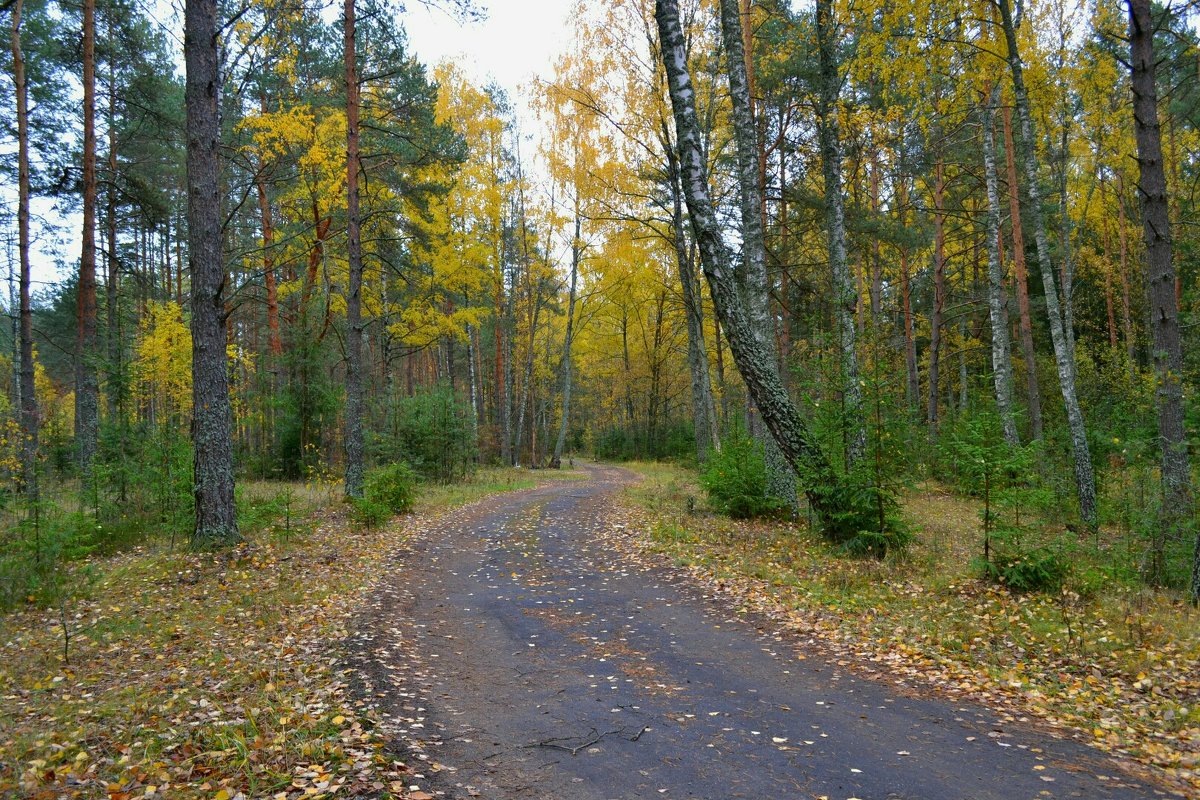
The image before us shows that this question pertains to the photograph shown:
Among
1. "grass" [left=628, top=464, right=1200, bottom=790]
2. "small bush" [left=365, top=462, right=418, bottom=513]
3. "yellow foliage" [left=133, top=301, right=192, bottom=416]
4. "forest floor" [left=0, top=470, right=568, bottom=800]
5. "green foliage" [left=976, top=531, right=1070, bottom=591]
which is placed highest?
"yellow foliage" [left=133, top=301, right=192, bottom=416]

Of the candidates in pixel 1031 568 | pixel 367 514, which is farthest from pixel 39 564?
pixel 1031 568

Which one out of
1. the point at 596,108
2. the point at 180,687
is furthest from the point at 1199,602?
the point at 596,108

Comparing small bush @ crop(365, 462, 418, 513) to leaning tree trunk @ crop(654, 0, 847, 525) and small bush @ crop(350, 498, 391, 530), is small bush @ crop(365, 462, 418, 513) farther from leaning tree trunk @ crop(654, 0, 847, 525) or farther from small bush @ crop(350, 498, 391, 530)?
leaning tree trunk @ crop(654, 0, 847, 525)

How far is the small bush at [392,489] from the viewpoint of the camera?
13.0 meters

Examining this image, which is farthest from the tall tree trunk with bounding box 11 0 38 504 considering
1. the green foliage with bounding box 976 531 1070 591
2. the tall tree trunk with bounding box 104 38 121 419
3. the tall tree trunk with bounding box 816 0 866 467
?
the green foliage with bounding box 976 531 1070 591

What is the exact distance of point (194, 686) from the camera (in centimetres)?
493

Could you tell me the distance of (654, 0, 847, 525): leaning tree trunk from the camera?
32.4 feet

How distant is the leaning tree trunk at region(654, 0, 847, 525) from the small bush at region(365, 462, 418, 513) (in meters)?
7.57

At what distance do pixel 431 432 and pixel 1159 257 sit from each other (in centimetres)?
1699

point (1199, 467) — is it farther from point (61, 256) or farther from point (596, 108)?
point (61, 256)

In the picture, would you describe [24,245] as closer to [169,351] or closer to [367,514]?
[169,351]

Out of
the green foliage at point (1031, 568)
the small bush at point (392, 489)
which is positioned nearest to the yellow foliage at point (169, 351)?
the small bush at point (392, 489)

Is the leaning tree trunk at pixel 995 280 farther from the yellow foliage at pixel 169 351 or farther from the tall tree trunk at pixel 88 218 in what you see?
the yellow foliage at pixel 169 351

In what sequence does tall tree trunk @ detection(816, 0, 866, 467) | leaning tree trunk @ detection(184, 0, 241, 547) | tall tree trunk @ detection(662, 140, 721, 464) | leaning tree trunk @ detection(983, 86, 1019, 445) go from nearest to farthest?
leaning tree trunk @ detection(184, 0, 241, 547), tall tree trunk @ detection(816, 0, 866, 467), leaning tree trunk @ detection(983, 86, 1019, 445), tall tree trunk @ detection(662, 140, 721, 464)
